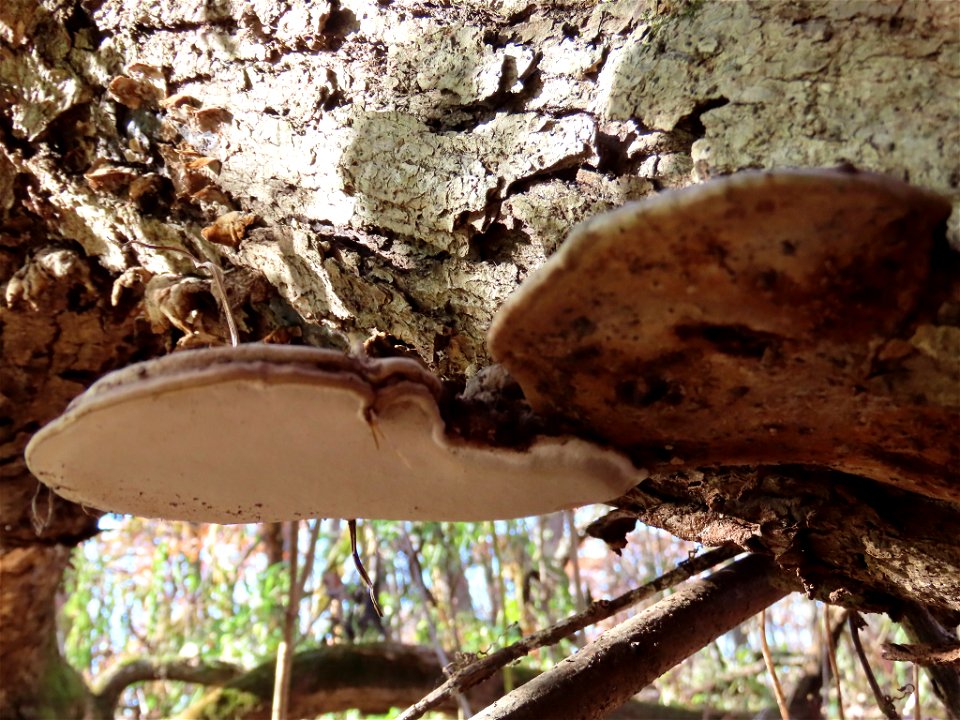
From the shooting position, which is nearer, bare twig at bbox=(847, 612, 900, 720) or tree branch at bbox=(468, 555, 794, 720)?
tree branch at bbox=(468, 555, 794, 720)

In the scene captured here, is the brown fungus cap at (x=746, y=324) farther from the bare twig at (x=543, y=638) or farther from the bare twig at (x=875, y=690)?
the bare twig at (x=875, y=690)

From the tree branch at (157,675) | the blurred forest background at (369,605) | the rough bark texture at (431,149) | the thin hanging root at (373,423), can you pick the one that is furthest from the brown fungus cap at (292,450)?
the tree branch at (157,675)

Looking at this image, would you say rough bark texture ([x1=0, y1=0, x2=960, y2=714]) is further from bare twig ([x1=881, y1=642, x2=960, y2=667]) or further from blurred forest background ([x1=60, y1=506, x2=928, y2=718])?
blurred forest background ([x1=60, y1=506, x2=928, y2=718])

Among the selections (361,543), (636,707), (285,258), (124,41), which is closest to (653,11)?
(285,258)

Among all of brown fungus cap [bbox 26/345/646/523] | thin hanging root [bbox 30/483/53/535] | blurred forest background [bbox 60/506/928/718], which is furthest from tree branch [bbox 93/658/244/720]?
brown fungus cap [bbox 26/345/646/523]

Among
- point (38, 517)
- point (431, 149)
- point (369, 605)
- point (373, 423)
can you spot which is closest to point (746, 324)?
point (373, 423)

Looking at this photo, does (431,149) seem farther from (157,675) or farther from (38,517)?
(157,675)

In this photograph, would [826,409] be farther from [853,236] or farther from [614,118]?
[614,118]

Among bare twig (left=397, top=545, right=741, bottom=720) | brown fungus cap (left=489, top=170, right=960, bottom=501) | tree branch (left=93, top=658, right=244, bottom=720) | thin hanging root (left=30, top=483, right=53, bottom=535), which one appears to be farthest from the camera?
tree branch (left=93, top=658, right=244, bottom=720)
